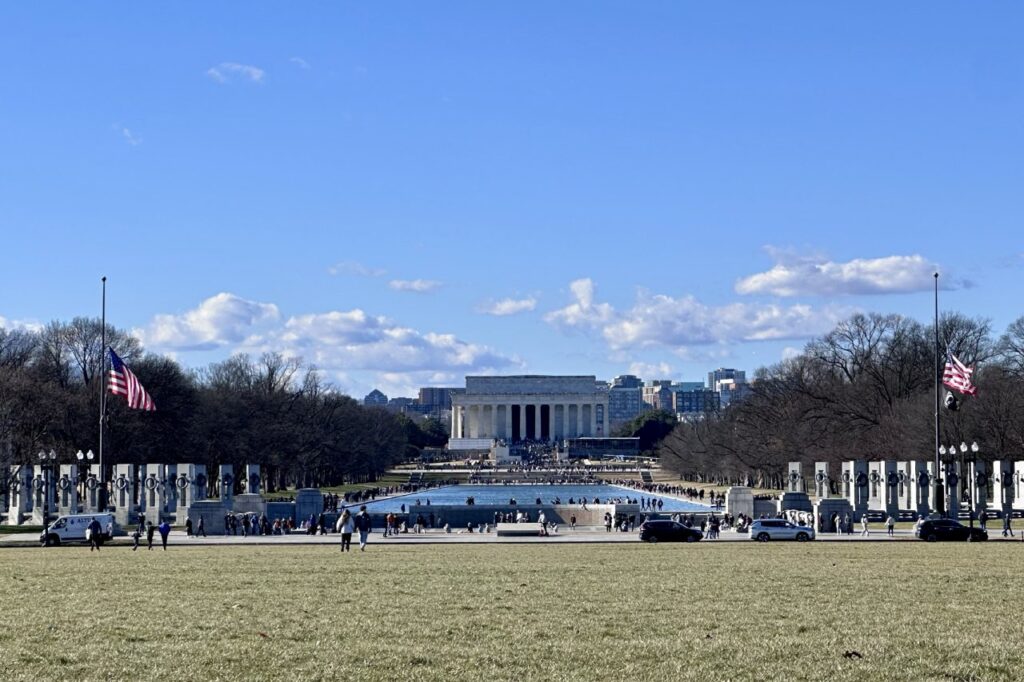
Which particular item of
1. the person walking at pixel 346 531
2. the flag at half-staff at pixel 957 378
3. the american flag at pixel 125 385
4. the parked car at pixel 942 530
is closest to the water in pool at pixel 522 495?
the american flag at pixel 125 385

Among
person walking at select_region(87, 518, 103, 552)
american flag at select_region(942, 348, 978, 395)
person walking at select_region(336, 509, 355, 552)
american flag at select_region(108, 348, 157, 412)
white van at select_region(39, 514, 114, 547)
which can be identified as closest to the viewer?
person walking at select_region(336, 509, 355, 552)

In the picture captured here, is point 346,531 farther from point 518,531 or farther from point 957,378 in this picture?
point 957,378

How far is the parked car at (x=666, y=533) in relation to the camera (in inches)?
1930

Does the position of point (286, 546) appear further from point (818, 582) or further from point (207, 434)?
point (207, 434)

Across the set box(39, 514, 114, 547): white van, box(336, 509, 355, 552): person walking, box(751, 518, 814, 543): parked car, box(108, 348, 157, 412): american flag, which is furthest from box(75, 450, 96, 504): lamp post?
box(751, 518, 814, 543): parked car

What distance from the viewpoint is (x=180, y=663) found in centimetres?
1597

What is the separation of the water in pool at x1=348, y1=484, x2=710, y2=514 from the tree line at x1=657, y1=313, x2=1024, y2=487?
10.5m

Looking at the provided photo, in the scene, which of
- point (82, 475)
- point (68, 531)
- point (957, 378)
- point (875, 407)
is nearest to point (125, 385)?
point (68, 531)

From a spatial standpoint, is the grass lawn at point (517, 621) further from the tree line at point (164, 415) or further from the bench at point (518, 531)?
the tree line at point (164, 415)

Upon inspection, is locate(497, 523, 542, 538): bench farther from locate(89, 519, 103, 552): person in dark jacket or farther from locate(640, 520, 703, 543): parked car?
locate(89, 519, 103, 552): person in dark jacket

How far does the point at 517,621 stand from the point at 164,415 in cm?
8023

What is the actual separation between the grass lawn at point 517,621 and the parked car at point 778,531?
58.8 feet

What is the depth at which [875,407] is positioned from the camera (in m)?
99.2

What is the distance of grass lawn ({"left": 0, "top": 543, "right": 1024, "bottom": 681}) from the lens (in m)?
15.7
